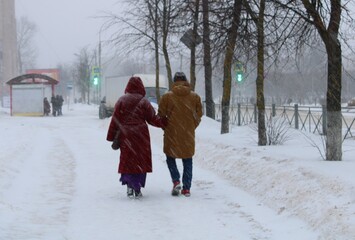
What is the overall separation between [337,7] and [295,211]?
3.98 meters

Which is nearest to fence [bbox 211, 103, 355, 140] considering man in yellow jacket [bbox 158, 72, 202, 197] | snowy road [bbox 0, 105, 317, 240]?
snowy road [bbox 0, 105, 317, 240]

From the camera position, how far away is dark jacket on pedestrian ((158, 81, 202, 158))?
7.48 m

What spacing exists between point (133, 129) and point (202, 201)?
1.42 metres

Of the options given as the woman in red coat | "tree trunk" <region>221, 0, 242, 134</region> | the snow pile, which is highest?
"tree trunk" <region>221, 0, 242, 134</region>

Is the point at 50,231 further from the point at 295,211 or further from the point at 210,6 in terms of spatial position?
the point at 210,6

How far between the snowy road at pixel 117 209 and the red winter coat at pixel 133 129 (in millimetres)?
525

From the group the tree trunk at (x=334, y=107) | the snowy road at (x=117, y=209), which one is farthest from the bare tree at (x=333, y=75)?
the snowy road at (x=117, y=209)

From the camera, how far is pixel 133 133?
7.41 metres

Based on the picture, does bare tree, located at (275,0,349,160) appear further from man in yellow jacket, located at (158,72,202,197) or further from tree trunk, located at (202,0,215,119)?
tree trunk, located at (202,0,215,119)

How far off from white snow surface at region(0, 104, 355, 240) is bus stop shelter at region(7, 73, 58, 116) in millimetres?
27755

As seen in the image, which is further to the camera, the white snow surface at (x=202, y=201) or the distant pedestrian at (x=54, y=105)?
the distant pedestrian at (x=54, y=105)

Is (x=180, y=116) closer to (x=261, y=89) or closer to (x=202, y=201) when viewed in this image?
(x=202, y=201)

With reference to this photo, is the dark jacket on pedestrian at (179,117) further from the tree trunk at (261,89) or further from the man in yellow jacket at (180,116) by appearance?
the tree trunk at (261,89)

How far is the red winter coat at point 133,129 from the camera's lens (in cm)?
739
